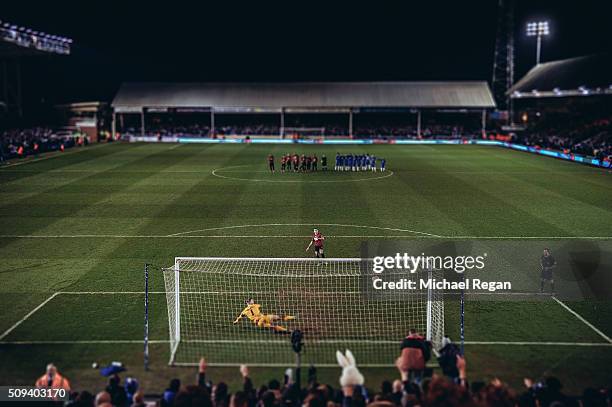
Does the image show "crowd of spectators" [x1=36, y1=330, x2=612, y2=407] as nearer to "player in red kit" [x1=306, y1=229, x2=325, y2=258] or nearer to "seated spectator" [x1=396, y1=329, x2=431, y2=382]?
"seated spectator" [x1=396, y1=329, x2=431, y2=382]

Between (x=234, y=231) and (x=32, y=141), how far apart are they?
3947 centimetres

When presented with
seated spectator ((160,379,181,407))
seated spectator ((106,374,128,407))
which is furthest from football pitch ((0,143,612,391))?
seated spectator ((160,379,181,407))

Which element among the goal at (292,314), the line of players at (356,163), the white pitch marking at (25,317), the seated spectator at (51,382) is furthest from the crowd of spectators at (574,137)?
the seated spectator at (51,382)

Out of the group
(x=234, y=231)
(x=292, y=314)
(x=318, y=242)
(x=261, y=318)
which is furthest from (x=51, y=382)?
(x=234, y=231)

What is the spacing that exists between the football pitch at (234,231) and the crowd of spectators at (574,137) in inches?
160

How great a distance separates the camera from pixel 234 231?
76.4ft

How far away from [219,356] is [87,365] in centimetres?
238

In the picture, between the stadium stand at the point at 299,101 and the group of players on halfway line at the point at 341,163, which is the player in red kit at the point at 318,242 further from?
the stadium stand at the point at 299,101

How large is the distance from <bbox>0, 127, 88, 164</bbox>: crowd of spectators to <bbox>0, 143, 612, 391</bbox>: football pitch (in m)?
3.57

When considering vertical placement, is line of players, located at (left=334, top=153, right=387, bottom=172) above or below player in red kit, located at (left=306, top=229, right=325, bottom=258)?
above

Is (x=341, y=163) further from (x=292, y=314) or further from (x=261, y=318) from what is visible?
(x=261, y=318)

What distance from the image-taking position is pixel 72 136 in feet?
216

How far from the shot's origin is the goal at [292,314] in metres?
12.4

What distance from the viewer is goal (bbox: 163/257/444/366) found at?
12.4 metres
